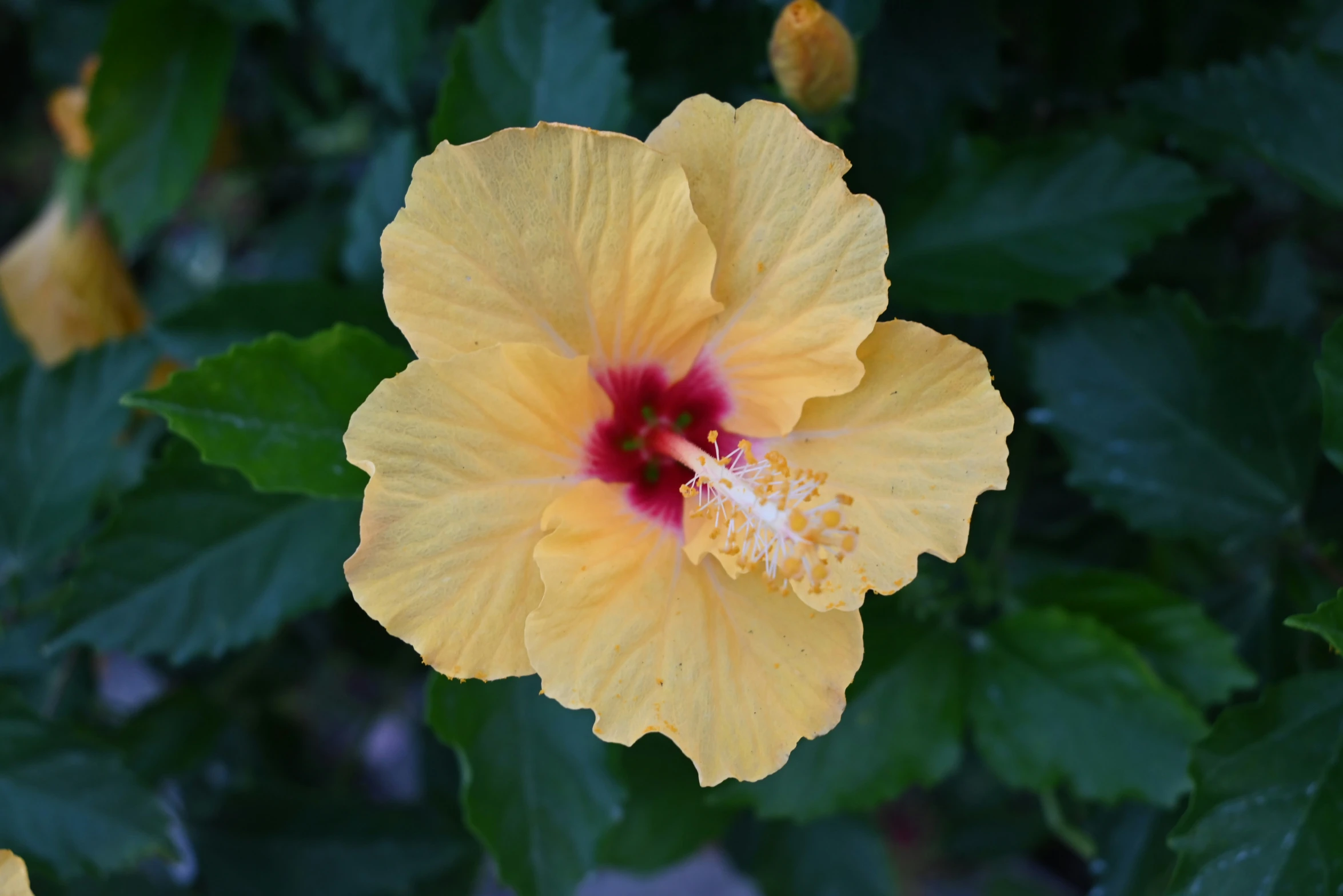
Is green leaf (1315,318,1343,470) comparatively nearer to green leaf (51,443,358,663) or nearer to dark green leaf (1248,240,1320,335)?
dark green leaf (1248,240,1320,335)

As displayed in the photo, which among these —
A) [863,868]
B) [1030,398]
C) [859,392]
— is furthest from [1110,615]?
[863,868]

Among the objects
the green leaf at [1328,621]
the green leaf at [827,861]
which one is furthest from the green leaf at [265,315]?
the green leaf at [827,861]

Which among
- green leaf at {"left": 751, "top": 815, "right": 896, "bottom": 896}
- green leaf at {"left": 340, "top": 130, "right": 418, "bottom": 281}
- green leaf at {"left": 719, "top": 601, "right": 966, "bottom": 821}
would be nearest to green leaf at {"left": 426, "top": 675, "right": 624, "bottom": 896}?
green leaf at {"left": 719, "top": 601, "right": 966, "bottom": 821}

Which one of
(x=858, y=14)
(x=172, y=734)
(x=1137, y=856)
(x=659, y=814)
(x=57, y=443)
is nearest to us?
(x=858, y=14)

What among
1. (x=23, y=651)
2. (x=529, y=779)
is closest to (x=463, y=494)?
(x=529, y=779)

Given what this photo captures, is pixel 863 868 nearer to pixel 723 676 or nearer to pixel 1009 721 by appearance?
pixel 1009 721

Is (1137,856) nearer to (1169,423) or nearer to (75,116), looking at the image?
(1169,423)

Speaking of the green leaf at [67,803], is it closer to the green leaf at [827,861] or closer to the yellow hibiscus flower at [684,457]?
the yellow hibiscus flower at [684,457]
